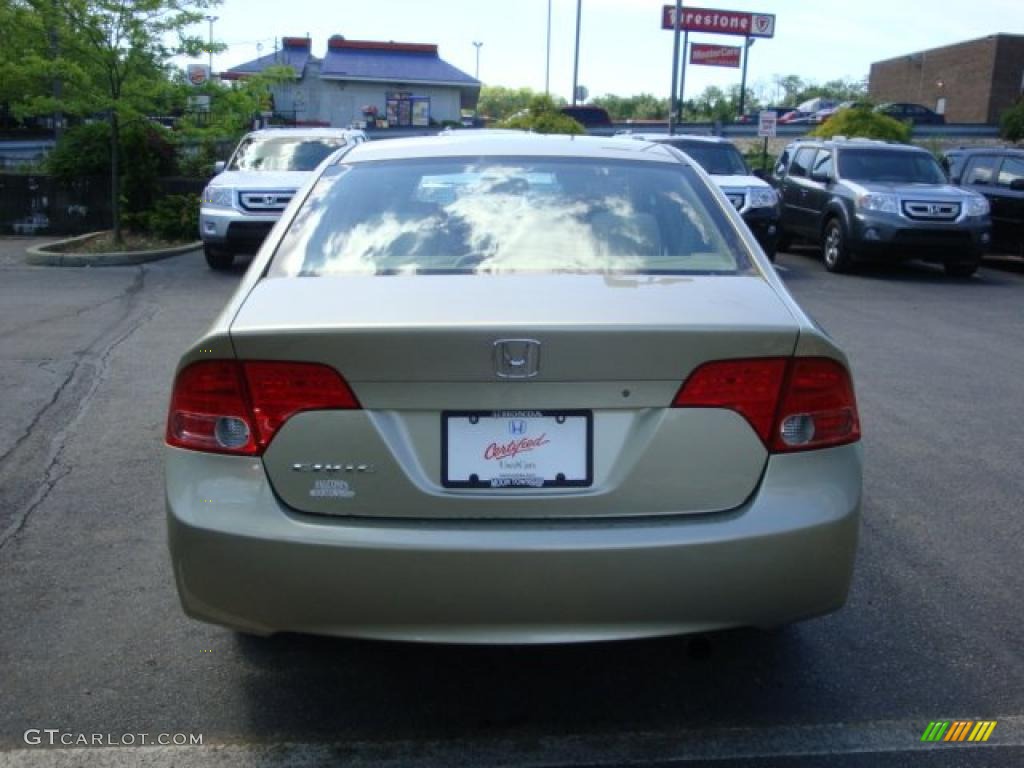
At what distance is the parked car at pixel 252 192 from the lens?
13820mm

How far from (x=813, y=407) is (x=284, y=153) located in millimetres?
13246

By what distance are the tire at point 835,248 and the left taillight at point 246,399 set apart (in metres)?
13.0

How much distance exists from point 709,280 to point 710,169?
508 inches

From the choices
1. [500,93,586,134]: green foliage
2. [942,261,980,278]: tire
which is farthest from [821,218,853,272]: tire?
[500,93,586,134]: green foliage

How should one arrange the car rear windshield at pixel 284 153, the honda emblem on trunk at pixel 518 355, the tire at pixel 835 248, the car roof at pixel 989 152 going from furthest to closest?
the car roof at pixel 989 152 → the car rear windshield at pixel 284 153 → the tire at pixel 835 248 → the honda emblem on trunk at pixel 518 355

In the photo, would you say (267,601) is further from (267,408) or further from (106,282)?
(106,282)

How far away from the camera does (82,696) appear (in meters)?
3.33

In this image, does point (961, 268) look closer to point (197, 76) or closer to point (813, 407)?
point (197, 76)

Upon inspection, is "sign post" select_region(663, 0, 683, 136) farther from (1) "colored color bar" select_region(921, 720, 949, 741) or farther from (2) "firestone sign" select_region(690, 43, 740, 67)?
(2) "firestone sign" select_region(690, 43, 740, 67)

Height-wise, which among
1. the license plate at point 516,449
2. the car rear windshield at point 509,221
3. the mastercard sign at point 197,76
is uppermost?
the mastercard sign at point 197,76

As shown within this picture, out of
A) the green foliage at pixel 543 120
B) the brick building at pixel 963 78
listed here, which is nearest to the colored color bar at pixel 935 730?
the green foliage at pixel 543 120

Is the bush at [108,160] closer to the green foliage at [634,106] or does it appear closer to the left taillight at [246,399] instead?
the left taillight at [246,399]

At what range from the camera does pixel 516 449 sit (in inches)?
110

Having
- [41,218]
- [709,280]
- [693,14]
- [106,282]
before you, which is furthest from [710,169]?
[693,14]
